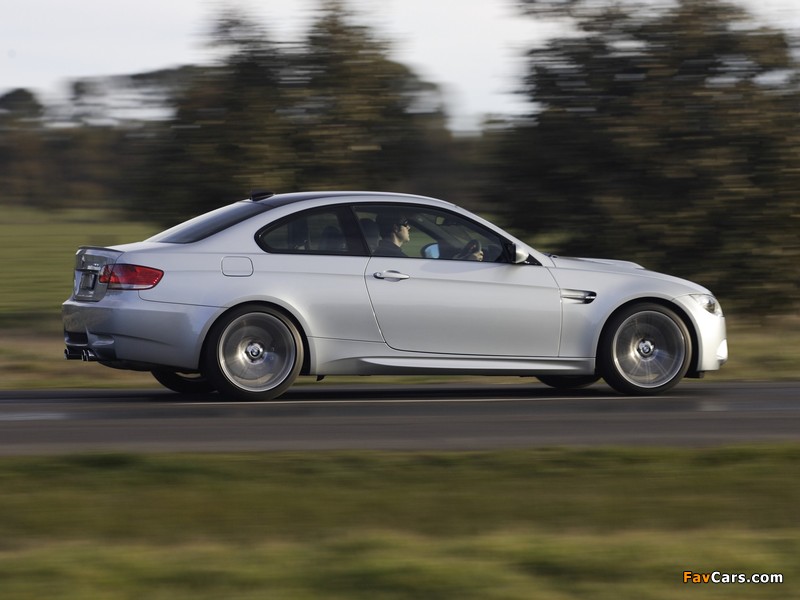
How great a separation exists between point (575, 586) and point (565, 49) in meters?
13.3

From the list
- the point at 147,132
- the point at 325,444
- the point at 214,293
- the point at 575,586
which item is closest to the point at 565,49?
the point at 147,132

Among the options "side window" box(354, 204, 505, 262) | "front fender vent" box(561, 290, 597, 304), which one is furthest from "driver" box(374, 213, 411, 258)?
"front fender vent" box(561, 290, 597, 304)

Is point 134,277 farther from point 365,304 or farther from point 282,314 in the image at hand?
point 365,304

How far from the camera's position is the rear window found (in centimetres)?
977

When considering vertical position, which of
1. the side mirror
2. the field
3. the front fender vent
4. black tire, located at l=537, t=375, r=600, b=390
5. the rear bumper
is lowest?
the field

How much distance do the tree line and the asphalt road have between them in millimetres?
5793

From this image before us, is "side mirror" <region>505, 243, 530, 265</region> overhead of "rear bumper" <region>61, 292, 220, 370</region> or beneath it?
overhead

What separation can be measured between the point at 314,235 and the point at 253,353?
99 cm

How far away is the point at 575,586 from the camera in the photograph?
476cm

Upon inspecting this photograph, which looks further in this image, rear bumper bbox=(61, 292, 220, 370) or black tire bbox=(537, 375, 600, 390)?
black tire bbox=(537, 375, 600, 390)

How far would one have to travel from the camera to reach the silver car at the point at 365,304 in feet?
30.9

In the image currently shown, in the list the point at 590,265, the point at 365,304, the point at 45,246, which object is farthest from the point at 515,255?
the point at 45,246

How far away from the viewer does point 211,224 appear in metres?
9.95

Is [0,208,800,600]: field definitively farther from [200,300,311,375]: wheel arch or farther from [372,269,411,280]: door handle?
[372,269,411,280]: door handle
